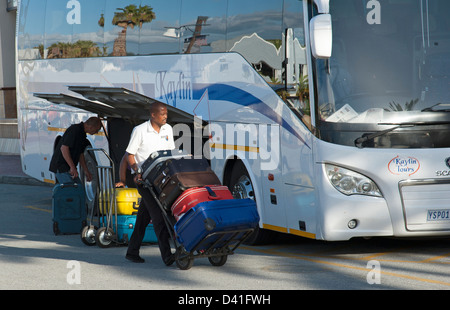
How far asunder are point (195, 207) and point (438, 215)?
2566 mm

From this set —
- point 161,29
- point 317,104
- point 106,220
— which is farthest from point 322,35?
point 161,29

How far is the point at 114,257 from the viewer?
952cm

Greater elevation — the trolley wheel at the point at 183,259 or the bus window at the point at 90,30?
the bus window at the point at 90,30

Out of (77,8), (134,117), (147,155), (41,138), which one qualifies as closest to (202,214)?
(147,155)

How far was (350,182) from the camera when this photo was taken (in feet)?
28.3

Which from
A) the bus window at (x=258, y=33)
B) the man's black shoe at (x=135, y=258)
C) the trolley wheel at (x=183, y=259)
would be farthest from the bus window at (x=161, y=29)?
the trolley wheel at (x=183, y=259)

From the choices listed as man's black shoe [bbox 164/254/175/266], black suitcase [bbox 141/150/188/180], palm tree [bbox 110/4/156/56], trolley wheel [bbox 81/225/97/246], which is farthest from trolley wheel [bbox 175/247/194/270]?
palm tree [bbox 110/4/156/56]

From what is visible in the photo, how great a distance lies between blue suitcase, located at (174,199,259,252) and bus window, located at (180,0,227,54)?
2998 mm

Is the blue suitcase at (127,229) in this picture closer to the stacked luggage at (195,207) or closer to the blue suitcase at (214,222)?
the stacked luggage at (195,207)

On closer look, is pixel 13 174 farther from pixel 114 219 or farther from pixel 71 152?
pixel 114 219

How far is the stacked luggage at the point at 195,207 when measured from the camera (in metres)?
7.91

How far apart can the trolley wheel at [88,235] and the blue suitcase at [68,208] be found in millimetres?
805

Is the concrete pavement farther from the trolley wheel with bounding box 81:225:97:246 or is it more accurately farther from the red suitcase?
the red suitcase
